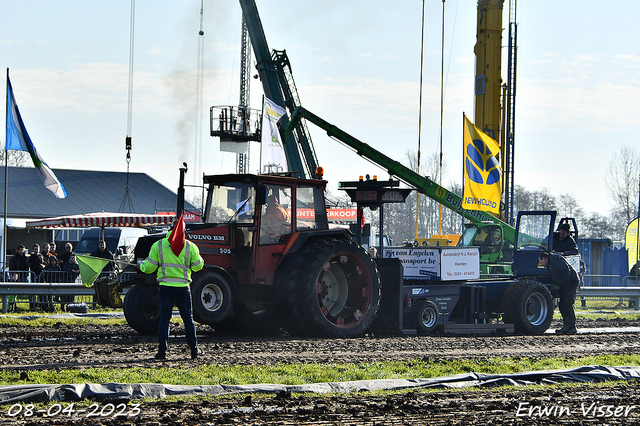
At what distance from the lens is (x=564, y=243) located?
15305 millimetres

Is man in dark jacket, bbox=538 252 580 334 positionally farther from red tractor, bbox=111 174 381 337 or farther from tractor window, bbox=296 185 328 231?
tractor window, bbox=296 185 328 231

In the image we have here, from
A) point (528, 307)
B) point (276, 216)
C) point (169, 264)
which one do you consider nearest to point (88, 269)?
point (169, 264)

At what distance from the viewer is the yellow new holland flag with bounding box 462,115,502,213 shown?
Answer: 61.7 ft

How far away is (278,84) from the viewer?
91.6 ft

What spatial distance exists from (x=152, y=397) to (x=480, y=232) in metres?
19.3

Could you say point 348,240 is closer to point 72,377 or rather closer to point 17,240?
point 72,377

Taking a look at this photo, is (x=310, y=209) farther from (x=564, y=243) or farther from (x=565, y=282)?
(x=564, y=243)

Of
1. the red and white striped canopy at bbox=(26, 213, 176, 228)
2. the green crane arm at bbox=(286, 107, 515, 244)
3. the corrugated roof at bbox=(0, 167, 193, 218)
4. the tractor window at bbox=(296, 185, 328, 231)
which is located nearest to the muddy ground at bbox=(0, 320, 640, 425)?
the tractor window at bbox=(296, 185, 328, 231)

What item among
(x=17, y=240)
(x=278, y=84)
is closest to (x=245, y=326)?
(x=278, y=84)

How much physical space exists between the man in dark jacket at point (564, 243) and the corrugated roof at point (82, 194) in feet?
102

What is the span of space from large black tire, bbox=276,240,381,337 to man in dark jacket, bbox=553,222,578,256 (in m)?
4.65

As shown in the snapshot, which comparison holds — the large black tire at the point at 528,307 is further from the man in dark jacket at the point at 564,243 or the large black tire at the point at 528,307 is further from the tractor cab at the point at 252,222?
the tractor cab at the point at 252,222

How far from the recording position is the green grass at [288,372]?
742cm

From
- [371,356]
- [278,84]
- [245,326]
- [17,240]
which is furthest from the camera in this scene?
[17,240]
